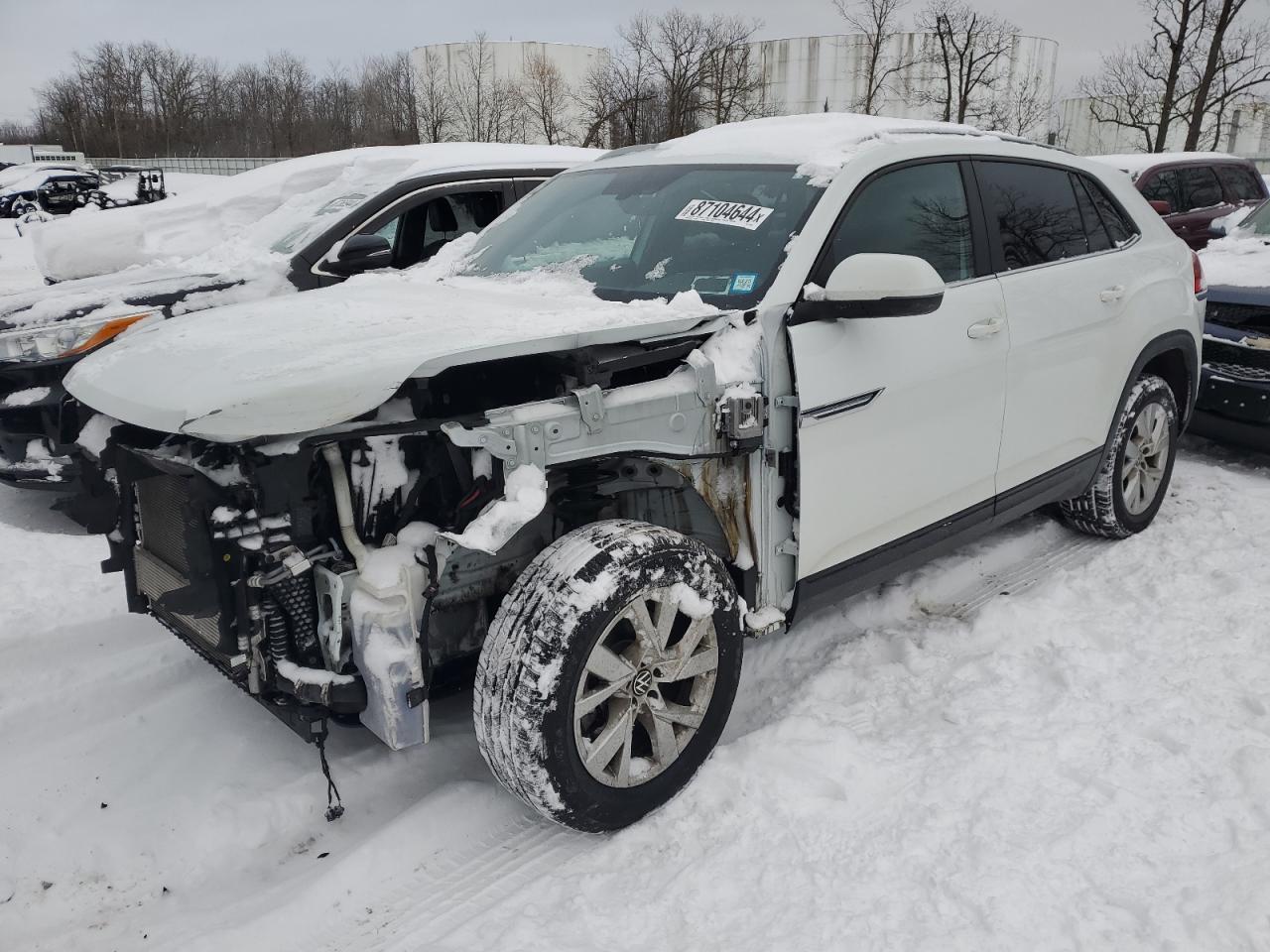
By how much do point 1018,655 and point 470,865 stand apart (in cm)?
205

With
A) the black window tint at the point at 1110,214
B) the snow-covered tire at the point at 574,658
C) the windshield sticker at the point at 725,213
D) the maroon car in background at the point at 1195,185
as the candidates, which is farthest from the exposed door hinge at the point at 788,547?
the maroon car in background at the point at 1195,185

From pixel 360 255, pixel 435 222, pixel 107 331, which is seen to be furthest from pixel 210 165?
pixel 360 255

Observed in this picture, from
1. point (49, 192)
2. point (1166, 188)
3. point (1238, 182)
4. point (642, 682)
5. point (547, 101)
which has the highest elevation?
point (547, 101)

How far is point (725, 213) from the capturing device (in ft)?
10.4

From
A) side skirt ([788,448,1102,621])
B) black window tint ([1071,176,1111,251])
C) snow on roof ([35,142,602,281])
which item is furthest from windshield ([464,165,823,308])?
snow on roof ([35,142,602,281])

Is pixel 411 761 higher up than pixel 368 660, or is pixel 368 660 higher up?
pixel 368 660

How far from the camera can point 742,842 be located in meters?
2.52

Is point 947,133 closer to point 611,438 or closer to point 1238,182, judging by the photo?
point 611,438

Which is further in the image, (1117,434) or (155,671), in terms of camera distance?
(1117,434)

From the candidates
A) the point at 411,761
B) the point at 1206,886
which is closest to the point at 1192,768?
the point at 1206,886

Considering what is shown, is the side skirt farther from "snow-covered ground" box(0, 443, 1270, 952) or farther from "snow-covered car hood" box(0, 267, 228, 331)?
"snow-covered car hood" box(0, 267, 228, 331)

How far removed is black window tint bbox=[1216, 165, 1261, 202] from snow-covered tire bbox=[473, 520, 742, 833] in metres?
11.6

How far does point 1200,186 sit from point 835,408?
34.8 ft

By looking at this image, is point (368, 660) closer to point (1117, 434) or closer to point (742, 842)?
point (742, 842)
